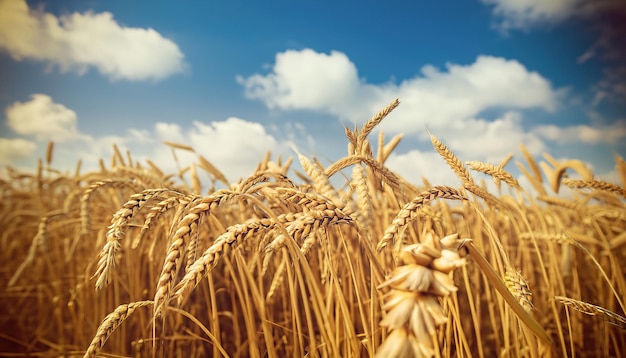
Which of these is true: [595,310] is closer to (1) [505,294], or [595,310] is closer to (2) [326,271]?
(1) [505,294]

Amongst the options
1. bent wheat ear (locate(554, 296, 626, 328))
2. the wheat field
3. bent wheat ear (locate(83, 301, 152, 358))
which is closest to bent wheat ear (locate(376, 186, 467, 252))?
the wheat field

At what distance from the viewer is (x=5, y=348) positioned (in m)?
2.20

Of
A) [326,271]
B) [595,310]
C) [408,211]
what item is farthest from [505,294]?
[326,271]

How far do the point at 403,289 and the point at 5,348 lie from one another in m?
2.77

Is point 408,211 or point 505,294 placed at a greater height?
point 408,211

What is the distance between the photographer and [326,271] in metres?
1.00

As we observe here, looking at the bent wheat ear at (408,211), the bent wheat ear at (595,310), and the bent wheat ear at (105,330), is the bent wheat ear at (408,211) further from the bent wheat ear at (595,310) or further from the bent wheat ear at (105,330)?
the bent wheat ear at (105,330)

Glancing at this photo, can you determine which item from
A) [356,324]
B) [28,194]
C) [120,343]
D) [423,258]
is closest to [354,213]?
[423,258]

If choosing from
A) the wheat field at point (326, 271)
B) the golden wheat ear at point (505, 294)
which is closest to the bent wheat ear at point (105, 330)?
the wheat field at point (326, 271)

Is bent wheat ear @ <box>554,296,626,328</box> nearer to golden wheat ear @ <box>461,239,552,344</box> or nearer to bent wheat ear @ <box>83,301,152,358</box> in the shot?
golden wheat ear @ <box>461,239,552,344</box>

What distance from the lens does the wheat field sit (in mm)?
525

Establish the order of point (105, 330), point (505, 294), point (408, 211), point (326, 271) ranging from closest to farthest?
point (505, 294) → point (408, 211) → point (105, 330) → point (326, 271)

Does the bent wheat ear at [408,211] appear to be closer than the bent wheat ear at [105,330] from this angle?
Yes

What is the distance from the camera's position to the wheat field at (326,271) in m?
0.52
